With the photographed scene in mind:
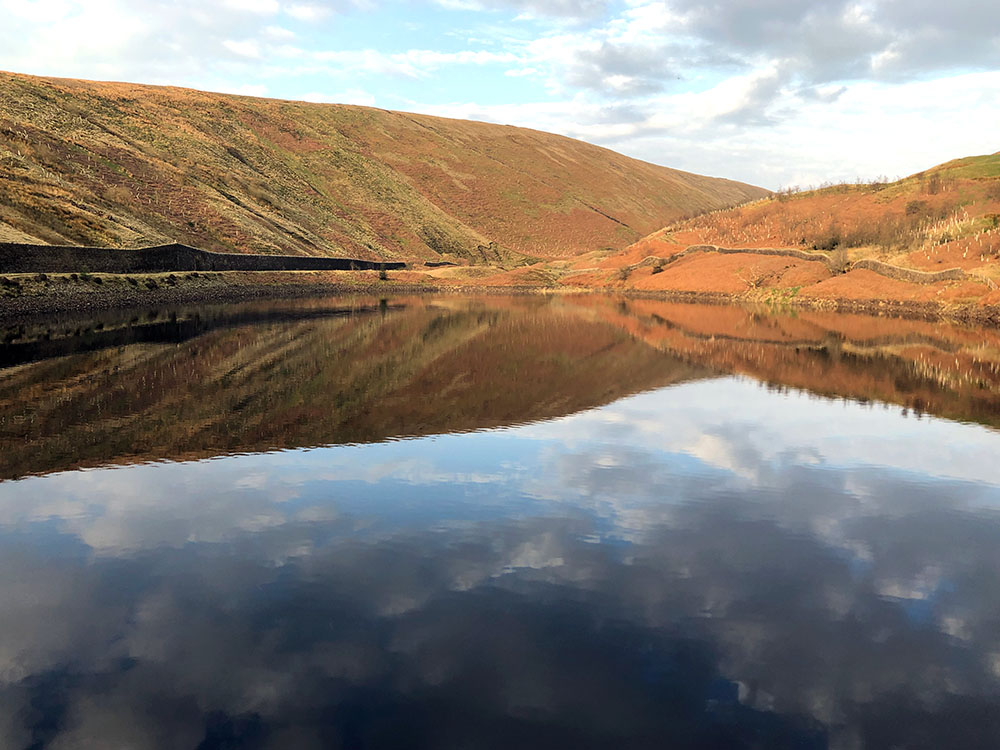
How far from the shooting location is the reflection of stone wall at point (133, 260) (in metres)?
39.4

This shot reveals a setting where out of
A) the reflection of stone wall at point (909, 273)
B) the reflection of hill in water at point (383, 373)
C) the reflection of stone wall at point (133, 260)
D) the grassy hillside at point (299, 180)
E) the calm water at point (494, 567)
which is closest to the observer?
the calm water at point (494, 567)

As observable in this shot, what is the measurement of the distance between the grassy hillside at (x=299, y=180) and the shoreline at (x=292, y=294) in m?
5.25

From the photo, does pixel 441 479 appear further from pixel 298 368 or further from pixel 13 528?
pixel 298 368

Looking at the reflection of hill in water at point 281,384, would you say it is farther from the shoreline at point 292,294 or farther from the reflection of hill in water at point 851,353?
the shoreline at point 292,294

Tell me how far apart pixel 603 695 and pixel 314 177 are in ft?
409

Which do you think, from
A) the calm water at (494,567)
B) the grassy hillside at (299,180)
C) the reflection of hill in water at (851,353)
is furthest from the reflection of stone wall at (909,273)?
the grassy hillside at (299,180)

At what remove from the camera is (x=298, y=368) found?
23328mm

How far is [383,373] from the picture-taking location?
2303 centimetres

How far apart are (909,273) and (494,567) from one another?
49.2 m

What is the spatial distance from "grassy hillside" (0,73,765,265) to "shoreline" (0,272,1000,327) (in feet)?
17.2

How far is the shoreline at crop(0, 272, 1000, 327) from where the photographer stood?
125 ft

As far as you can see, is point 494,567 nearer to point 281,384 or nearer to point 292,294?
point 281,384

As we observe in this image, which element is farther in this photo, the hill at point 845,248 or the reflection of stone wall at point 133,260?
the hill at point 845,248

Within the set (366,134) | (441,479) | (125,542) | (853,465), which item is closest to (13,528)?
(125,542)
